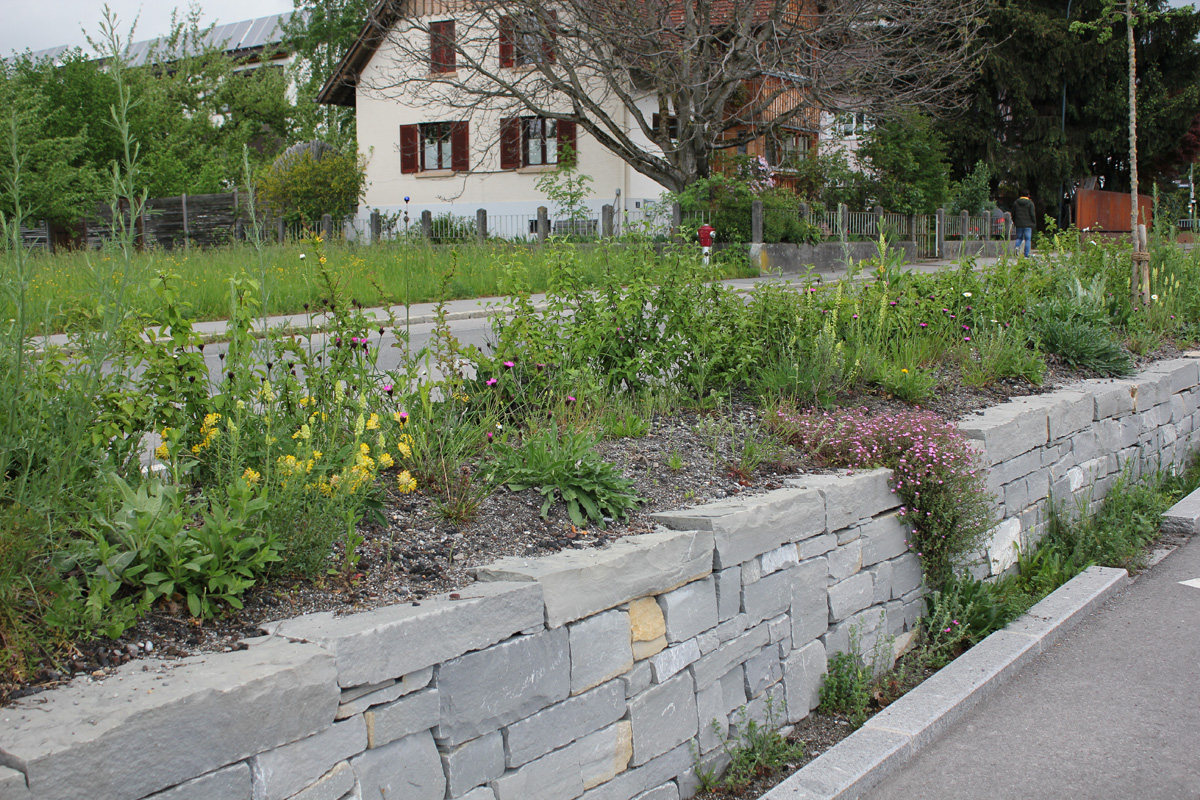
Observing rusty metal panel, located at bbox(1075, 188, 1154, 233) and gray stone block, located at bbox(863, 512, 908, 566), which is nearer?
gray stone block, located at bbox(863, 512, 908, 566)

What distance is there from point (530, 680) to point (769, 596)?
4.49 feet

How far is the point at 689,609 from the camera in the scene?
371 cm

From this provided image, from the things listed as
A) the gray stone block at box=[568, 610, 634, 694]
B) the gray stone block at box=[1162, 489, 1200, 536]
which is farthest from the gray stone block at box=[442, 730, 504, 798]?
the gray stone block at box=[1162, 489, 1200, 536]

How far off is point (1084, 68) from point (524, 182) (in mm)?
18335

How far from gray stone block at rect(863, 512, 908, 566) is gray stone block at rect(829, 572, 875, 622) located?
3.9 inches

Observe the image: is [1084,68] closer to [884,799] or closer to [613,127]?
[613,127]

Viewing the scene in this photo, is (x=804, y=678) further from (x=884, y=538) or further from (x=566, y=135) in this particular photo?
(x=566, y=135)

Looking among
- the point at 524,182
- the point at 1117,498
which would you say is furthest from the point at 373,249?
the point at 1117,498

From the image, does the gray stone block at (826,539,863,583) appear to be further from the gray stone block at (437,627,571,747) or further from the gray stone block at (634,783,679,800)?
the gray stone block at (437,627,571,747)

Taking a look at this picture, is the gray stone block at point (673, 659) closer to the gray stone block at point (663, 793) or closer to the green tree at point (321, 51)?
the gray stone block at point (663, 793)

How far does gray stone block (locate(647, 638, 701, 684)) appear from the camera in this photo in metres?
3.58

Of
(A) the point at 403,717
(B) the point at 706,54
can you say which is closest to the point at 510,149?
(B) the point at 706,54

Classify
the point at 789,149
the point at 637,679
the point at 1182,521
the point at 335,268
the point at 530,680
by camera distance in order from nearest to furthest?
the point at 530,680, the point at 637,679, the point at 1182,521, the point at 335,268, the point at 789,149

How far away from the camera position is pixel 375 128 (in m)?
31.2
